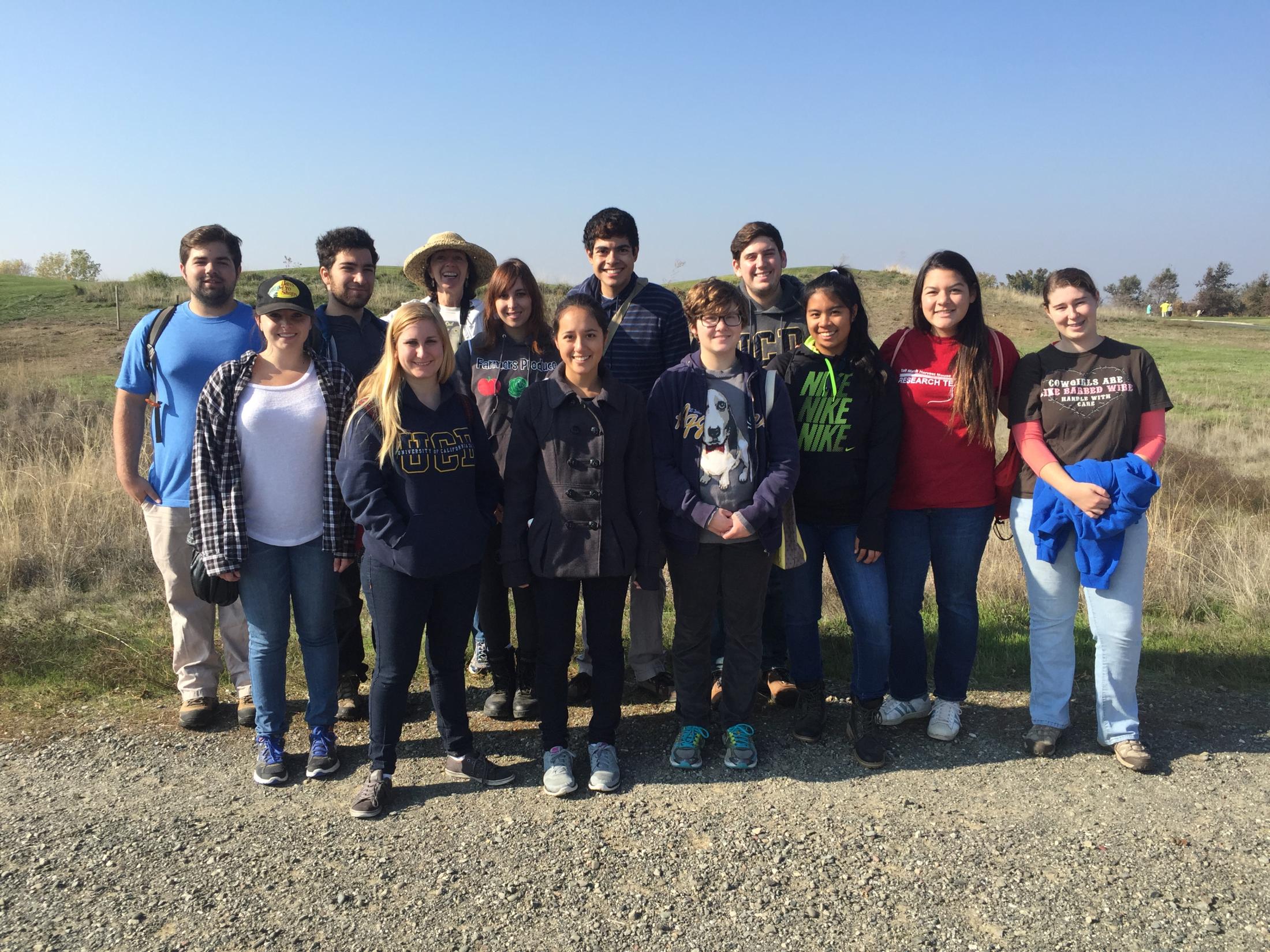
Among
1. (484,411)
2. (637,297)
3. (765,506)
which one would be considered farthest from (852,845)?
(637,297)

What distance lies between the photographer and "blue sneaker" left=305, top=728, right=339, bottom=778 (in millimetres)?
3889

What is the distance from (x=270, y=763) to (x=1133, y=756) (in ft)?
12.7

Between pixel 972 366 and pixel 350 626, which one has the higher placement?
pixel 972 366

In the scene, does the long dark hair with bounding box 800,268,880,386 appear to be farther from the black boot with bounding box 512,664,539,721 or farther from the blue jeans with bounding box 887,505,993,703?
the black boot with bounding box 512,664,539,721

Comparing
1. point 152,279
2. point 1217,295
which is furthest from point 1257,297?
point 152,279

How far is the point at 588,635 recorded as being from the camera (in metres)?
4.04

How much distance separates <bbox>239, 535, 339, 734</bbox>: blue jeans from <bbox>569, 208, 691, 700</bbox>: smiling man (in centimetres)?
139

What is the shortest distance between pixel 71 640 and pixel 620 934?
4342 mm

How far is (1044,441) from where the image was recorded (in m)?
4.08

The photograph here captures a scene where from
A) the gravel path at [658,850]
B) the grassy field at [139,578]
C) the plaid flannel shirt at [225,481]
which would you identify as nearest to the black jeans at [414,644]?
the gravel path at [658,850]

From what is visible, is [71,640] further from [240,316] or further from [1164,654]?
[1164,654]

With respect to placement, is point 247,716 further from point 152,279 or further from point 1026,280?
point 1026,280

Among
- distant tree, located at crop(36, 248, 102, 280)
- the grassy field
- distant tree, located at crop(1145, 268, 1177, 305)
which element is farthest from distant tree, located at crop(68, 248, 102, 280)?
distant tree, located at crop(1145, 268, 1177, 305)

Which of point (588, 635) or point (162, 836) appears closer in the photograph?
point (162, 836)
